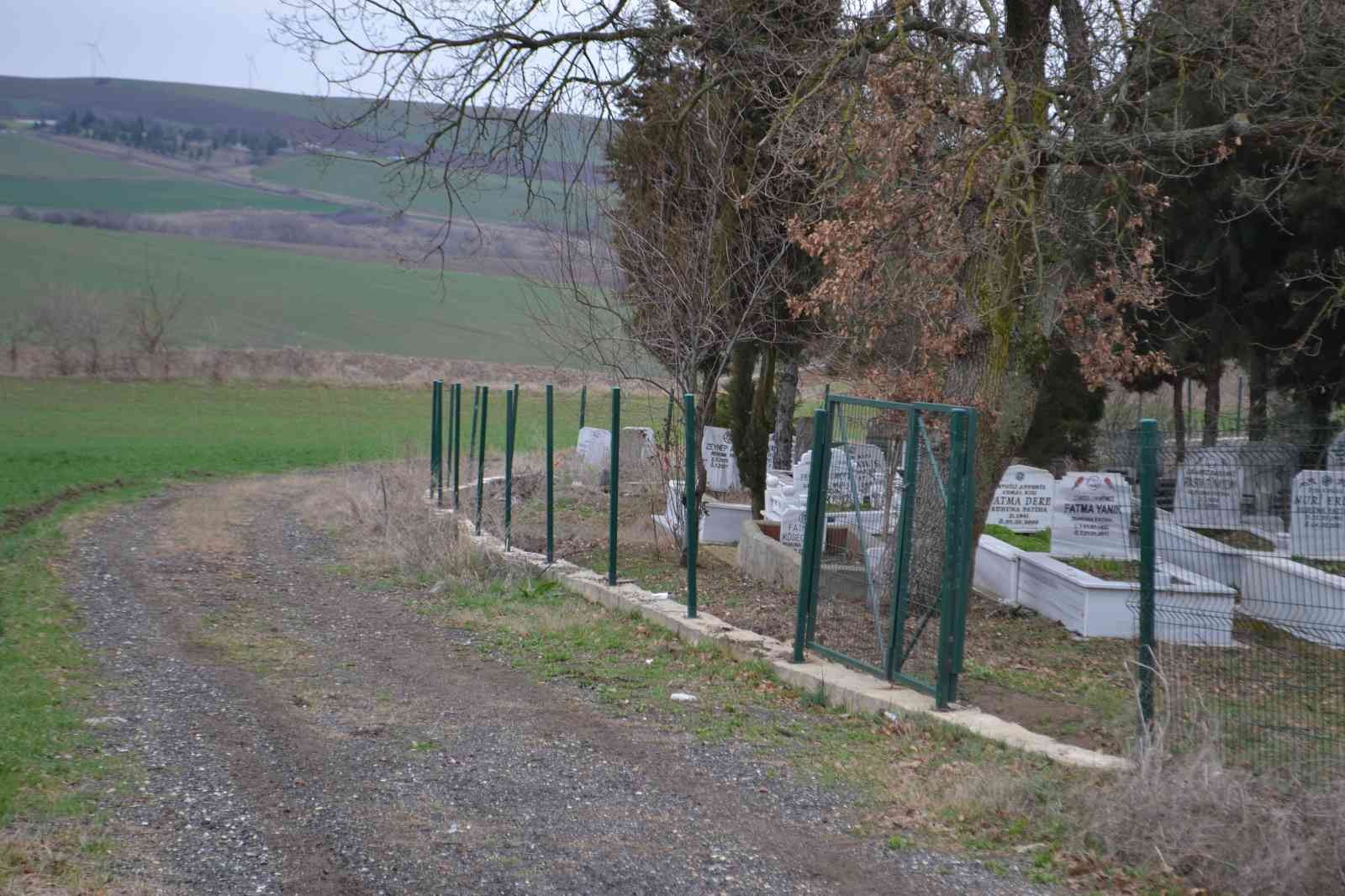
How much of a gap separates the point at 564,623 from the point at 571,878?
5.57 m

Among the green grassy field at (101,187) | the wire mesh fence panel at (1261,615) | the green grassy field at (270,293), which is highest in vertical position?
the green grassy field at (101,187)

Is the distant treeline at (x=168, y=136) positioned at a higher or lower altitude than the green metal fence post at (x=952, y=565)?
higher

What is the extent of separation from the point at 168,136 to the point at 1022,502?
156 m

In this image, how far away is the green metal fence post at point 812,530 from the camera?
28.4 ft

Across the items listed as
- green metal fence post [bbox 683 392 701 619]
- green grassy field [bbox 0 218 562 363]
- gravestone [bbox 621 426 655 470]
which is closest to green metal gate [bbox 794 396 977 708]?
green metal fence post [bbox 683 392 701 619]

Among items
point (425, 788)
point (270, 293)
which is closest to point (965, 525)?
point (425, 788)

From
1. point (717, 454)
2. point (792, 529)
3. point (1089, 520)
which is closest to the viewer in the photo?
point (792, 529)

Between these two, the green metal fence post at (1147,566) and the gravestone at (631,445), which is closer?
the green metal fence post at (1147,566)

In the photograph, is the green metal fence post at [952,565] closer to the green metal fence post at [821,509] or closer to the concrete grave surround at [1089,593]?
the concrete grave surround at [1089,593]

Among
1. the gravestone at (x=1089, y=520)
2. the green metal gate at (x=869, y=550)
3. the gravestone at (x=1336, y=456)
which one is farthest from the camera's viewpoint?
the gravestone at (x=1089, y=520)

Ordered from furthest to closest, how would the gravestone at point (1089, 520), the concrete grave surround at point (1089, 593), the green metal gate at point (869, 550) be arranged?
the gravestone at point (1089, 520), the concrete grave surround at point (1089, 593), the green metal gate at point (869, 550)

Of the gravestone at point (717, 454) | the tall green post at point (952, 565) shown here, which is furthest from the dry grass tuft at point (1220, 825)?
the gravestone at point (717, 454)

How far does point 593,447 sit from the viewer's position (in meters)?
24.5

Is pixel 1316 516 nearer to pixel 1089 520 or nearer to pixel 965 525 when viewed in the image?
pixel 965 525
